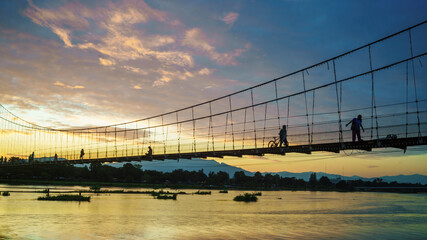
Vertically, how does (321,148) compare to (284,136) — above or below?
below

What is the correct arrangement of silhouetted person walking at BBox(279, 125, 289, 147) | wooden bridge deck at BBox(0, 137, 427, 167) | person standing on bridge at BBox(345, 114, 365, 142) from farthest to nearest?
1. silhouetted person walking at BBox(279, 125, 289, 147)
2. person standing on bridge at BBox(345, 114, 365, 142)
3. wooden bridge deck at BBox(0, 137, 427, 167)

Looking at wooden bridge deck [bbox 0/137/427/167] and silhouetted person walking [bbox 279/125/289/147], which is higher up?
silhouetted person walking [bbox 279/125/289/147]

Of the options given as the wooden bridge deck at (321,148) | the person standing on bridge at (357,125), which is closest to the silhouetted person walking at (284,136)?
the wooden bridge deck at (321,148)

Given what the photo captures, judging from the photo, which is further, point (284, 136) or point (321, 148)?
point (284, 136)

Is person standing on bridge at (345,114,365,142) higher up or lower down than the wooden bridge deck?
higher up

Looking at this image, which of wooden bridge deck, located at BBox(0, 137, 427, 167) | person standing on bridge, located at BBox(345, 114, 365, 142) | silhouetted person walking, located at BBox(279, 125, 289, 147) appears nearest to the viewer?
wooden bridge deck, located at BBox(0, 137, 427, 167)

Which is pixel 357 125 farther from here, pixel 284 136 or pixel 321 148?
pixel 284 136

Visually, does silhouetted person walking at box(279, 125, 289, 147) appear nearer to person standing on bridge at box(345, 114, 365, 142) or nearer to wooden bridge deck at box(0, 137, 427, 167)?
wooden bridge deck at box(0, 137, 427, 167)

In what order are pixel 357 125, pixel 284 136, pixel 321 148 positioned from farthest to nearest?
pixel 284 136 → pixel 321 148 → pixel 357 125

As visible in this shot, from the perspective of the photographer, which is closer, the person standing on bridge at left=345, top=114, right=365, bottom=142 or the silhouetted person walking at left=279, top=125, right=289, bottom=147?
the person standing on bridge at left=345, top=114, right=365, bottom=142

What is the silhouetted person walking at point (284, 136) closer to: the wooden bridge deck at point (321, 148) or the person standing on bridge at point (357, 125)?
the wooden bridge deck at point (321, 148)

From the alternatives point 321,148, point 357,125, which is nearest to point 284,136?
point 321,148

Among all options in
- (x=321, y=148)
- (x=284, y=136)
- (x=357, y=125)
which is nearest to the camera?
(x=357, y=125)

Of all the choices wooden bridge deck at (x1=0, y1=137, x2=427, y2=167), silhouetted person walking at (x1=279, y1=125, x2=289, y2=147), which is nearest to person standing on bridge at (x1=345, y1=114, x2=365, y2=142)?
wooden bridge deck at (x1=0, y1=137, x2=427, y2=167)
